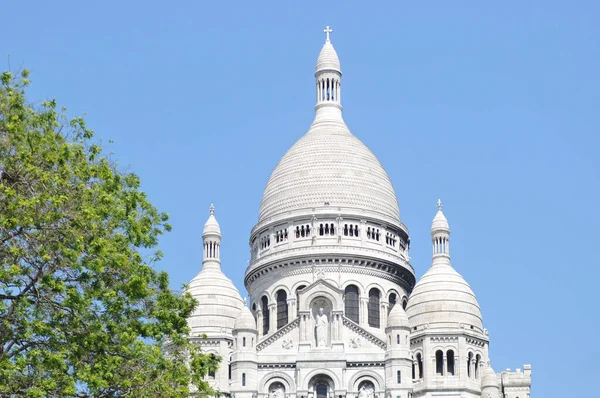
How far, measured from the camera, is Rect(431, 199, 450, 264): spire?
11625 cm

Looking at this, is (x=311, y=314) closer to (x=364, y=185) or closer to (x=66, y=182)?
(x=364, y=185)

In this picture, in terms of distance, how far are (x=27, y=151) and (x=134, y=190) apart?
4.31 meters

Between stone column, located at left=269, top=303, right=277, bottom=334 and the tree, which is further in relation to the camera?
stone column, located at left=269, top=303, right=277, bottom=334

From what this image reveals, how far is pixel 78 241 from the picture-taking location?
46531 mm

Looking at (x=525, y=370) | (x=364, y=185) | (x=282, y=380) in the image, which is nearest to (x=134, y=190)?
(x=282, y=380)

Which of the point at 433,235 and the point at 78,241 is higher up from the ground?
the point at 433,235

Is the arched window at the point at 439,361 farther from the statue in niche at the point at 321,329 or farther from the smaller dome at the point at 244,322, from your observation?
the smaller dome at the point at 244,322

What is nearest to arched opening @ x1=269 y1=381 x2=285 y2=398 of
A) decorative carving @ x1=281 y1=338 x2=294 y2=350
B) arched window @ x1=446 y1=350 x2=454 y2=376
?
decorative carving @ x1=281 y1=338 x2=294 y2=350

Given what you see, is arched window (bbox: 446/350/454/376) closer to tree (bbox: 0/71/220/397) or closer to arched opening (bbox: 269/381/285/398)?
arched opening (bbox: 269/381/285/398)

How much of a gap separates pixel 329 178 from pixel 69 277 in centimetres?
7602

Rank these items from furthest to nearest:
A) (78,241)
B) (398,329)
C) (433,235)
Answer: (433,235) → (398,329) → (78,241)

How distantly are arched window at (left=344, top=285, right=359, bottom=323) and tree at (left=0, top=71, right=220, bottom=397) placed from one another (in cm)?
6629

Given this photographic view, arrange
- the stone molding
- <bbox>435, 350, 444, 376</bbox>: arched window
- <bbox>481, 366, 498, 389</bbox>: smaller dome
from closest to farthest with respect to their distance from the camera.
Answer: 1. <bbox>481, 366, 498, 389</bbox>: smaller dome
2. the stone molding
3. <bbox>435, 350, 444, 376</bbox>: arched window

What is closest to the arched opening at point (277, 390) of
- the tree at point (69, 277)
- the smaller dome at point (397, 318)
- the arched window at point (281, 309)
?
the smaller dome at point (397, 318)
